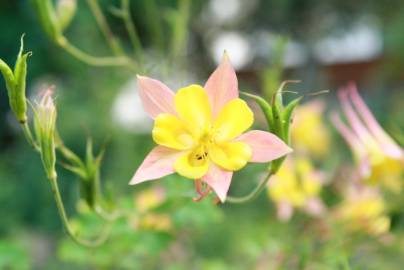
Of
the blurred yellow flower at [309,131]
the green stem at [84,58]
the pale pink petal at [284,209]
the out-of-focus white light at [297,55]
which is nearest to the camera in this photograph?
the green stem at [84,58]

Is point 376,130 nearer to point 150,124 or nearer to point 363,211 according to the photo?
point 363,211

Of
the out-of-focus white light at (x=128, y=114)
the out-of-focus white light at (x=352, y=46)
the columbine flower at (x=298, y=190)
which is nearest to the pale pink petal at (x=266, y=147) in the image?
the columbine flower at (x=298, y=190)

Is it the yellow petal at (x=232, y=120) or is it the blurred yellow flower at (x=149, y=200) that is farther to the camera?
the blurred yellow flower at (x=149, y=200)

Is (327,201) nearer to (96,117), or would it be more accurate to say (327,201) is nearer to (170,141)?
(170,141)

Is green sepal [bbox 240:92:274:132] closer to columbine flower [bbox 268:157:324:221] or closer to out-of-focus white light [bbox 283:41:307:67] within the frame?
columbine flower [bbox 268:157:324:221]

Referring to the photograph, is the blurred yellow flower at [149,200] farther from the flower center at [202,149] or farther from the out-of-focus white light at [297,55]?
the out-of-focus white light at [297,55]

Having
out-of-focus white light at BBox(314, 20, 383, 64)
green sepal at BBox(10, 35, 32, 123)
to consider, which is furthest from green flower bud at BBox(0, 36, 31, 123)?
out-of-focus white light at BBox(314, 20, 383, 64)
